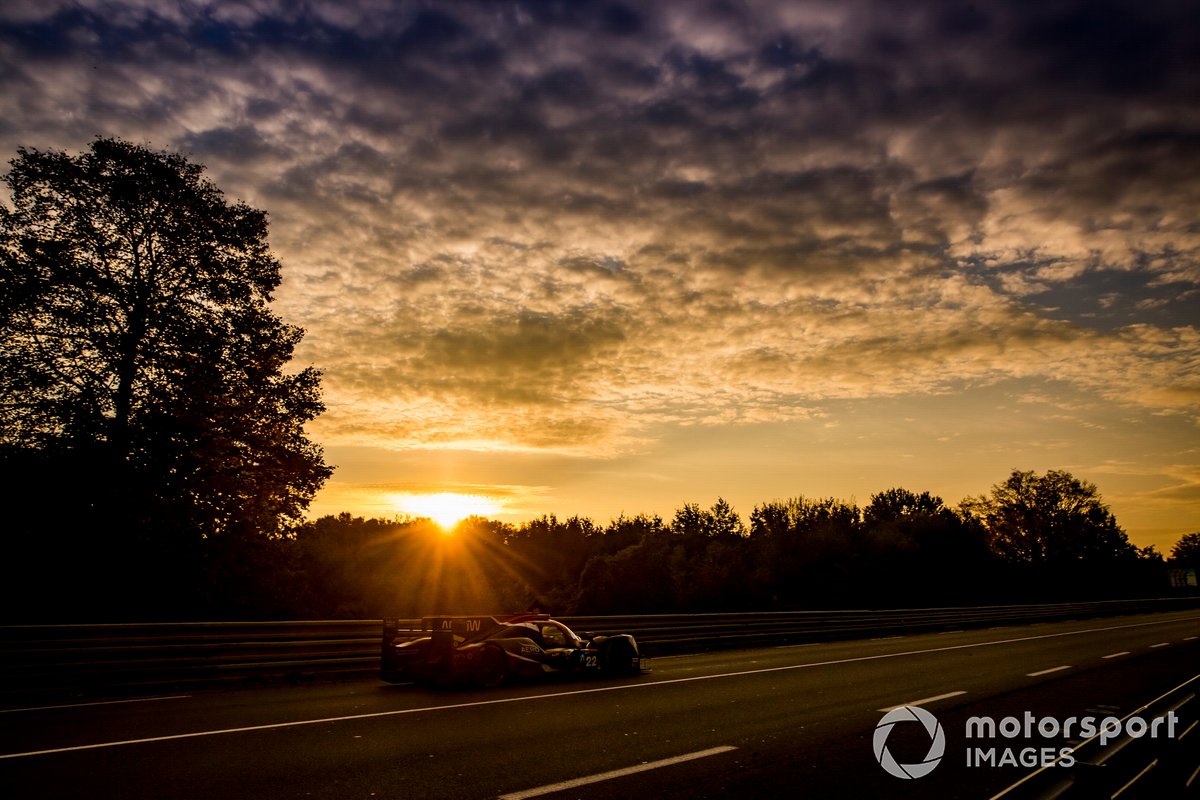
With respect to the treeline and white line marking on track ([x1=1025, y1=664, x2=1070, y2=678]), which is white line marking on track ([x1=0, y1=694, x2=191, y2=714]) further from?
white line marking on track ([x1=1025, y1=664, x2=1070, y2=678])

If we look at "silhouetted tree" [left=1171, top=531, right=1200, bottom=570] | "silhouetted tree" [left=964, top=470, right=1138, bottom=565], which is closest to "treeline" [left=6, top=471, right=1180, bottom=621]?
"silhouetted tree" [left=964, top=470, right=1138, bottom=565]

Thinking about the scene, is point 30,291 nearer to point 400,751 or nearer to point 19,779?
point 19,779

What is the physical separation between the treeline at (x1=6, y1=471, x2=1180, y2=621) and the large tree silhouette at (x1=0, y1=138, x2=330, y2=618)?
133cm

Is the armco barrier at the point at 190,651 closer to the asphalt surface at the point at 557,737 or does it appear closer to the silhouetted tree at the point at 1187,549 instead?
the asphalt surface at the point at 557,737

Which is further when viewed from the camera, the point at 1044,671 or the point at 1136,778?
the point at 1044,671

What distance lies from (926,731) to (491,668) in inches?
249

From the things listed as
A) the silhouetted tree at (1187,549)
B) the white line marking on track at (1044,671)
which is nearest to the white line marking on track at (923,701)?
the white line marking on track at (1044,671)

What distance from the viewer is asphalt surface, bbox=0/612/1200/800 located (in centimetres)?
512

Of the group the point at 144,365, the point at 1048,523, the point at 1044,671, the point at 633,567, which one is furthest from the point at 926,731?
the point at 1048,523

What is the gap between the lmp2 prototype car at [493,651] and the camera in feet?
35.1

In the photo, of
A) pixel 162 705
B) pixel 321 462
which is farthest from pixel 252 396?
pixel 162 705

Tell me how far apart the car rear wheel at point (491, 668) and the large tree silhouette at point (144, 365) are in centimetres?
1097

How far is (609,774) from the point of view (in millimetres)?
5426

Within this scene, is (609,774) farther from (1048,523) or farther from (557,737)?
(1048,523)
